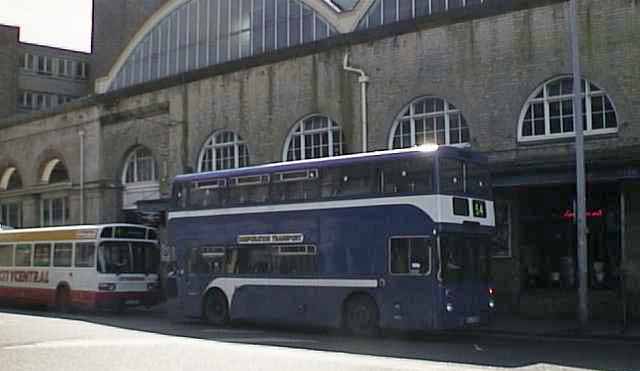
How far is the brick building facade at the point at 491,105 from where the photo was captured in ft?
70.0

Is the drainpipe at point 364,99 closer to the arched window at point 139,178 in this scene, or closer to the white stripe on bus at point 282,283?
the white stripe on bus at point 282,283

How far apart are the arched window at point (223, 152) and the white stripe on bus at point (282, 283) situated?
9.92 m

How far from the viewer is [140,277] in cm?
2664

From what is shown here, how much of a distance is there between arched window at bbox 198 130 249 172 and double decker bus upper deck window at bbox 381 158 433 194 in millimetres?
13684

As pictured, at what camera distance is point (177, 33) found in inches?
1431

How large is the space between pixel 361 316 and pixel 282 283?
2.43 metres

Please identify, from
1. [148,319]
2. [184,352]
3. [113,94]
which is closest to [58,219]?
[113,94]

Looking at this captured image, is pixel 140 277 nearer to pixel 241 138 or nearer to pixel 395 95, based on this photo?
pixel 241 138

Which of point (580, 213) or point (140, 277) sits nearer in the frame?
point (580, 213)

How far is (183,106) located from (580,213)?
18861 millimetres

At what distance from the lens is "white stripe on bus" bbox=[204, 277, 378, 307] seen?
60.9ft

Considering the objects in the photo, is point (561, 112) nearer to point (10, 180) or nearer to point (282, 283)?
point (282, 283)

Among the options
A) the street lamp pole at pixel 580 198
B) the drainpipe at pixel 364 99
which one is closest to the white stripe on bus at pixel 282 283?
the street lamp pole at pixel 580 198

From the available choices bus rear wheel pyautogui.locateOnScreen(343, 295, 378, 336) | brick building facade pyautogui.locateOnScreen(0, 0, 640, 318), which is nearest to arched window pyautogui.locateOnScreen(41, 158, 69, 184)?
brick building facade pyautogui.locateOnScreen(0, 0, 640, 318)
